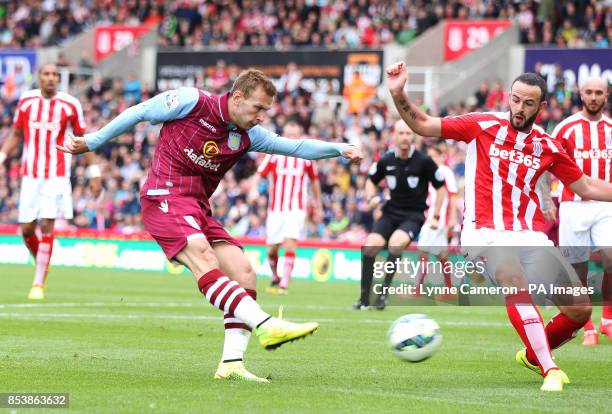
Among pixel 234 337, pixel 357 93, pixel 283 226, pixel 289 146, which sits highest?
pixel 357 93

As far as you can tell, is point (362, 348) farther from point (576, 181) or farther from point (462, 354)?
point (576, 181)

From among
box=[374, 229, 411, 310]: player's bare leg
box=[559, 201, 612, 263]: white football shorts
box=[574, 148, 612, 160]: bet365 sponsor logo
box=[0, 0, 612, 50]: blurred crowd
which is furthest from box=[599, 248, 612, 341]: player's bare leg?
box=[0, 0, 612, 50]: blurred crowd

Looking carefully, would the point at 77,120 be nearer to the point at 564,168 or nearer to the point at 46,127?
the point at 46,127

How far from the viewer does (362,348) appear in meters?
10.9

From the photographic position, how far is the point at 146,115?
8.38 meters

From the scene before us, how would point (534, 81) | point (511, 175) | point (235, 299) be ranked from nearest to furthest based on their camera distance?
point (235, 299) → point (534, 81) → point (511, 175)

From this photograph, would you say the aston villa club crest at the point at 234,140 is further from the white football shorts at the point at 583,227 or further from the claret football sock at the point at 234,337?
the white football shorts at the point at 583,227

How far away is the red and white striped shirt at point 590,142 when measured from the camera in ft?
38.7

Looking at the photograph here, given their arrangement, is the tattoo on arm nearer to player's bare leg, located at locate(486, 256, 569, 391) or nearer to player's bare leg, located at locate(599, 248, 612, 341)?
player's bare leg, located at locate(486, 256, 569, 391)

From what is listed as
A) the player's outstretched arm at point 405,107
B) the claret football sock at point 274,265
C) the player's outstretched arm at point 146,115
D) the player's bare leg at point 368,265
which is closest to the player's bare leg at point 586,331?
the player's outstretched arm at point 405,107

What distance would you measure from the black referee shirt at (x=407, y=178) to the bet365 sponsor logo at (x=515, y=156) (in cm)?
764

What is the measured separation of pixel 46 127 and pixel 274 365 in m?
7.02

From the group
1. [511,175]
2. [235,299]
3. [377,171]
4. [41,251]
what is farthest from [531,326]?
[41,251]

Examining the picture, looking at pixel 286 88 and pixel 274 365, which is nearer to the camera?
pixel 274 365
